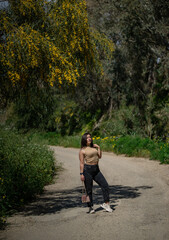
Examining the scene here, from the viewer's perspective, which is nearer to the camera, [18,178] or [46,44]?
[46,44]

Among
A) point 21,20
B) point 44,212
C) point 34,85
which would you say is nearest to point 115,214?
point 44,212

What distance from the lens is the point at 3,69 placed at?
696 centimetres

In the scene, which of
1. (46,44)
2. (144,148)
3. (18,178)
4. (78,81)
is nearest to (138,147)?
(144,148)

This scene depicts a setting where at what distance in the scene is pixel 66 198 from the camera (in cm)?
870

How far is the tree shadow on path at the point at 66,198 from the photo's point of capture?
7467 mm

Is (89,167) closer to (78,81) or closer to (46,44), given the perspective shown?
(46,44)

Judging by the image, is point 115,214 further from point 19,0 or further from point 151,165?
point 151,165

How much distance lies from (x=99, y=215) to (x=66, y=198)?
2199 mm

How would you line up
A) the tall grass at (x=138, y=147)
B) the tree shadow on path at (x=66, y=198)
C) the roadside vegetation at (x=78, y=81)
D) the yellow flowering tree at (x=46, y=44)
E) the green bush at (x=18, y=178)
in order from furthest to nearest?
the tall grass at (x=138, y=147)
the green bush at (x=18, y=178)
the tree shadow on path at (x=66, y=198)
the roadside vegetation at (x=78, y=81)
the yellow flowering tree at (x=46, y=44)

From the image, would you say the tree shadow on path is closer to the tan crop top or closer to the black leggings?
the black leggings

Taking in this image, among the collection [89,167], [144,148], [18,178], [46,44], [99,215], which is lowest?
[144,148]

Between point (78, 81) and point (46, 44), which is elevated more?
point (46, 44)

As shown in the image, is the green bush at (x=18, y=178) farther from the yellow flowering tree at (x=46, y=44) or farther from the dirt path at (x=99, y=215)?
the yellow flowering tree at (x=46, y=44)

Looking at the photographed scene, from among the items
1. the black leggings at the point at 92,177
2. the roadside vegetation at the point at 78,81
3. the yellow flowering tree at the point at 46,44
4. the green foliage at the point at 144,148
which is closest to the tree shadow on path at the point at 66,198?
the roadside vegetation at the point at 78,81
